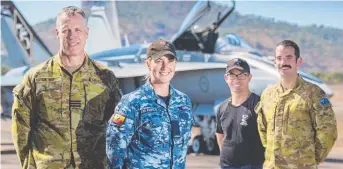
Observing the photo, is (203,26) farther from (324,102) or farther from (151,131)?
(151,131)

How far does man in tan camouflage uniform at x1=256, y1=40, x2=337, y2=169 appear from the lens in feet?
16.6

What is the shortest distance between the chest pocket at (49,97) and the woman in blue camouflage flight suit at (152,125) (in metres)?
0.32

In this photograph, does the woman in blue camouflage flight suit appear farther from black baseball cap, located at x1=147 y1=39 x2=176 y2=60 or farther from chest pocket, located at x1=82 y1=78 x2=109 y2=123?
chest pocket, located at x1=82 y1=78 x2=109 y2=123

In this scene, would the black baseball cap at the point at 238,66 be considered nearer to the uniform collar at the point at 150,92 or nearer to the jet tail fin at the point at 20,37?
the uniform collar at the point at 150,92

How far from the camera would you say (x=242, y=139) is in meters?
5.43

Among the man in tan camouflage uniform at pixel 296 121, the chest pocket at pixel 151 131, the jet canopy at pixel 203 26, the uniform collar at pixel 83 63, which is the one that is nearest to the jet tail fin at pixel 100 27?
the jet canopy at pixel 203 26

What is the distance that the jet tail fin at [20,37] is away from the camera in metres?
22.4

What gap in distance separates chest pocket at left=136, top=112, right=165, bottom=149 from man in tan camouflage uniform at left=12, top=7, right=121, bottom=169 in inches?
11.5

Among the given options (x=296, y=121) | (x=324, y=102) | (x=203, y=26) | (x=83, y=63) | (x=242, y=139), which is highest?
(x=203, y=26)

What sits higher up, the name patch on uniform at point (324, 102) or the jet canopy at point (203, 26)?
the jet canopy at point (203, 26)

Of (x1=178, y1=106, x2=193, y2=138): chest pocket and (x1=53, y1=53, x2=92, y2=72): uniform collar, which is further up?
(x1=53, y1=53, x2=92, y2=72): uniform collar

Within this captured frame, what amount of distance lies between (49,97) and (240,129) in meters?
1.61

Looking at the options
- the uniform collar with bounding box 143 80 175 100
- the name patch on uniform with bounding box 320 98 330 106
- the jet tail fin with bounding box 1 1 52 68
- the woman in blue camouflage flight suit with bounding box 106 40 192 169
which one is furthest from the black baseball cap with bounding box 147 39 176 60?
the jet tail fin with bounding box 1 1 52 68

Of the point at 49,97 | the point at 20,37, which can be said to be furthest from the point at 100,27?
the point at 49,97
